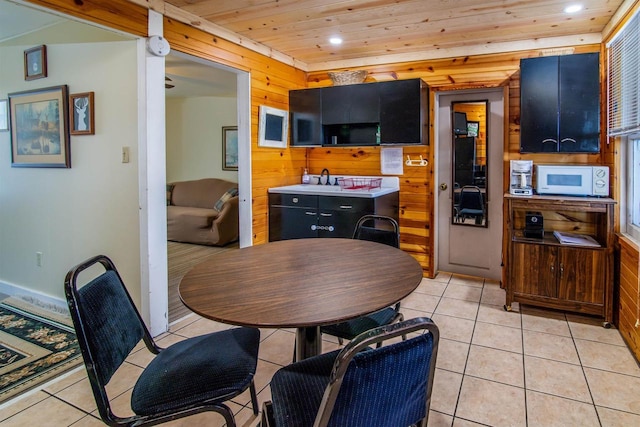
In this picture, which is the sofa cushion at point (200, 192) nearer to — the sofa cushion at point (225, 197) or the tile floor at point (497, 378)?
the sofa cushion at point (225, 197)

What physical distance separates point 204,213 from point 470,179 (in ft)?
12.0

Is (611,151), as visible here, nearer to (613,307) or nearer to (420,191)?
(613,307)

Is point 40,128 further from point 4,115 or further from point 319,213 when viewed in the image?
point 319,213

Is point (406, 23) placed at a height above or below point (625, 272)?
above

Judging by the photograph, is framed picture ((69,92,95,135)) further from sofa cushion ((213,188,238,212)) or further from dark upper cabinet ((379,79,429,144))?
sofa cushion ((213,188,238,212))

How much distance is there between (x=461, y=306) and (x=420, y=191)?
130cm

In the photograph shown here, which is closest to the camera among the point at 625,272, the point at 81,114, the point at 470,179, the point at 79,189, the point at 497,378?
the point at 497,378

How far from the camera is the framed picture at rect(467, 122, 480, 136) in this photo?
402 cm

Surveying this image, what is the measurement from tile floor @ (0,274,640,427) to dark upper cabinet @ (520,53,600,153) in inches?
55.5

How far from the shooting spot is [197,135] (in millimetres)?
6969

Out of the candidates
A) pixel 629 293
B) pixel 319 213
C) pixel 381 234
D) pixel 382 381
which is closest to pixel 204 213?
pixel 319 213

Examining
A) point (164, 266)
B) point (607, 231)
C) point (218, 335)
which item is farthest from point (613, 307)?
point (164, 266)

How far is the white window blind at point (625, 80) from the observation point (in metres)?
2.56

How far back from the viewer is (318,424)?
3.11ft
